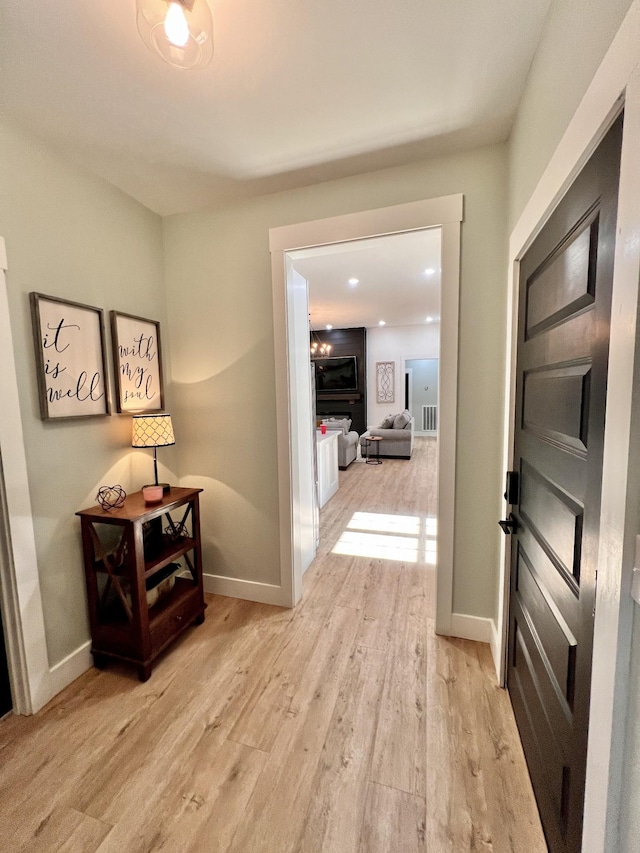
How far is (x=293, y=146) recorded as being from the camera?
1.67 metres

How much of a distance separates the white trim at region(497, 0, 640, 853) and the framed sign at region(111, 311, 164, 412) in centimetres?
214

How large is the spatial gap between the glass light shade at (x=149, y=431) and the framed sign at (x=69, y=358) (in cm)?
20

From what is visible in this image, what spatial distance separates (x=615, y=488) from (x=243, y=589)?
2289 millimetres

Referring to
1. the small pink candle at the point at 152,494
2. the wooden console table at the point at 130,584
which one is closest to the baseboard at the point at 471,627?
the wooden console table at the point at 130,584

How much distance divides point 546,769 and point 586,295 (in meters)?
1.42

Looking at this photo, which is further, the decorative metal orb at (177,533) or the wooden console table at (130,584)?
the decorative metal orb at (177,533)

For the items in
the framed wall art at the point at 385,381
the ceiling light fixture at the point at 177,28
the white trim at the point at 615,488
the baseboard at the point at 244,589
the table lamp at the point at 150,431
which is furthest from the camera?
the framed wall art at the point at 385,381

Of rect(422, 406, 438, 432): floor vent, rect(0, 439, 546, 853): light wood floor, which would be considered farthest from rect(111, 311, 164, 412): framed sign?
rect(422, 406, 438, 432): floor vent

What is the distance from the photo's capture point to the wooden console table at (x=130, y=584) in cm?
167

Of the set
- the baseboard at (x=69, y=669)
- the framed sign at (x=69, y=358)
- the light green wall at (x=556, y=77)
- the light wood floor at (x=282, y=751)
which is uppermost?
the light green wall at (x=556, y=77)

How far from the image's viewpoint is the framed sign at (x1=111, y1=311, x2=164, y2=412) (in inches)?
77.0

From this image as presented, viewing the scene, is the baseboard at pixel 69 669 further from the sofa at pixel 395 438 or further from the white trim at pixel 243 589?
the sofa at pixel 395 438

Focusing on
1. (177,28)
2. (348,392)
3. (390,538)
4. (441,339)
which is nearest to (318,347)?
(348,392)

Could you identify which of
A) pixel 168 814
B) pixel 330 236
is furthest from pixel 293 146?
pixel 168 814
